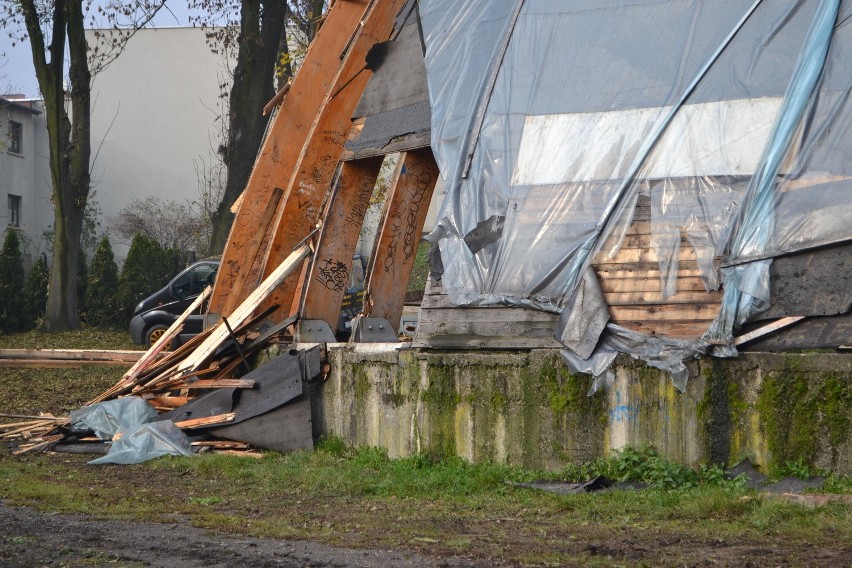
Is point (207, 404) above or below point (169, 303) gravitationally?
below

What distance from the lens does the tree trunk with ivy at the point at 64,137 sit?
1040 inches

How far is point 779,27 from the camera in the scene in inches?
395

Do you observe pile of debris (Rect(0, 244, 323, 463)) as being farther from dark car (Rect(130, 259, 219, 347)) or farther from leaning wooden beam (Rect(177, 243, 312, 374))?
dark car (Rect(130, 259, 219, 347))

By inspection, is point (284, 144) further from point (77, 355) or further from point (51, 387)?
point (51, 387)

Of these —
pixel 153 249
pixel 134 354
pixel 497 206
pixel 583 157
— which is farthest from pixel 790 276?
pixel 153 249

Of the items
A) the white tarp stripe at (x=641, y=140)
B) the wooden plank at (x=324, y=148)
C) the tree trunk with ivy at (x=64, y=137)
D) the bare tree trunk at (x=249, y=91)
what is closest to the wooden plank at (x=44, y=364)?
the wooden plank at (x=324, y=148)

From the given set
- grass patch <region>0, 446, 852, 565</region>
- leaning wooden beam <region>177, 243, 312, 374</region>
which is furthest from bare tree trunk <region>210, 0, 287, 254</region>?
grass patch <region>0, 446, 852, 565</region>

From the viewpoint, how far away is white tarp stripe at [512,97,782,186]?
9.84 meters

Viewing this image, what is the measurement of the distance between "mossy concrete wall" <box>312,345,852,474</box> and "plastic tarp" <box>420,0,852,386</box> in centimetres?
44

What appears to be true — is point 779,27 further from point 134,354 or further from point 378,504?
point 134,354

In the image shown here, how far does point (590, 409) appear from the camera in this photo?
30.8ft

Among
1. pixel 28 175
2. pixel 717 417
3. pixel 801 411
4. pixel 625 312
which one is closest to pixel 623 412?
pixel 717 417

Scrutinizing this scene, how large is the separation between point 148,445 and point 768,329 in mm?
6735

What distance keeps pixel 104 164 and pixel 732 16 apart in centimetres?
3727
